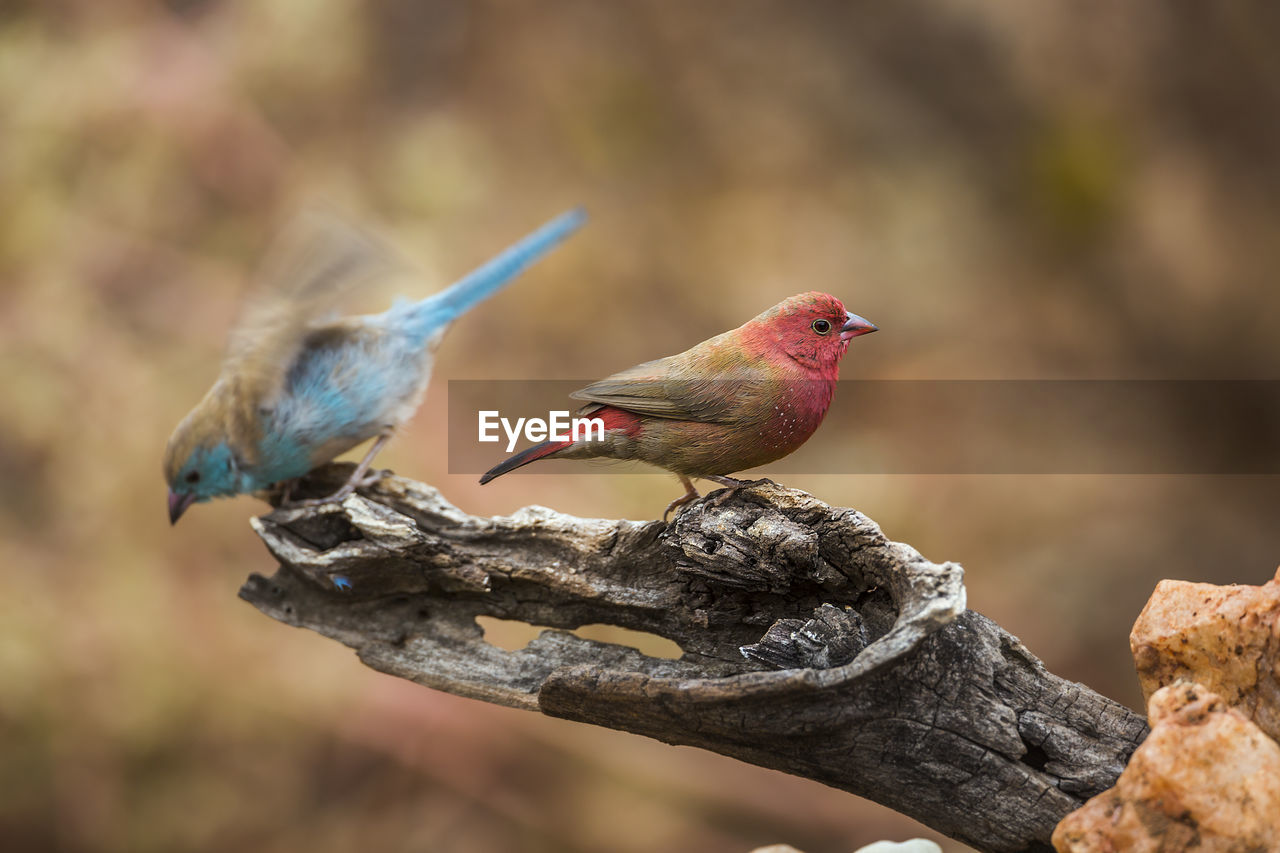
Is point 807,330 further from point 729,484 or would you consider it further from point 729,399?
point 729,484

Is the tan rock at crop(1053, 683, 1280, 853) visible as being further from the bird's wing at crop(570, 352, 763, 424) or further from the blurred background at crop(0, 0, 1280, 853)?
the blurred background at crop(0, 0, 1280, 853)

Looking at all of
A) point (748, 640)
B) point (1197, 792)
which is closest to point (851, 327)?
point (748, 640)

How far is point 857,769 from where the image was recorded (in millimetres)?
1987

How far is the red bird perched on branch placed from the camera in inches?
92.9

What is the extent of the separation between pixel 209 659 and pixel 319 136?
2425 mm

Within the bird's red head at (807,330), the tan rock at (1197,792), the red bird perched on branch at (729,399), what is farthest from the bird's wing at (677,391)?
the tan rock at (1197,792)

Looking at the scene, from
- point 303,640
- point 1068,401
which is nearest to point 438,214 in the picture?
point 303,640

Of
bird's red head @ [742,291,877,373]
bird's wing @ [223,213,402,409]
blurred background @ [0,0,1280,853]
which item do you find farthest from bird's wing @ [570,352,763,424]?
blurred background @ [0,0,1280,853]

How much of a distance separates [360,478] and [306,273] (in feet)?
2.08

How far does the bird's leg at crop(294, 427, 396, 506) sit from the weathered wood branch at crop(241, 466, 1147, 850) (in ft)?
0.25

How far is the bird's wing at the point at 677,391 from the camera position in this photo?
2367 mm

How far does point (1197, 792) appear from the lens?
156 cm

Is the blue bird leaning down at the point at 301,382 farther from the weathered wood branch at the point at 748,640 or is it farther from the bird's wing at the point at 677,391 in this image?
the bird's wing at the point at 677,391

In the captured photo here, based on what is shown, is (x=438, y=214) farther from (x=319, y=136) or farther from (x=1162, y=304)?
(x=1162, y=304)
